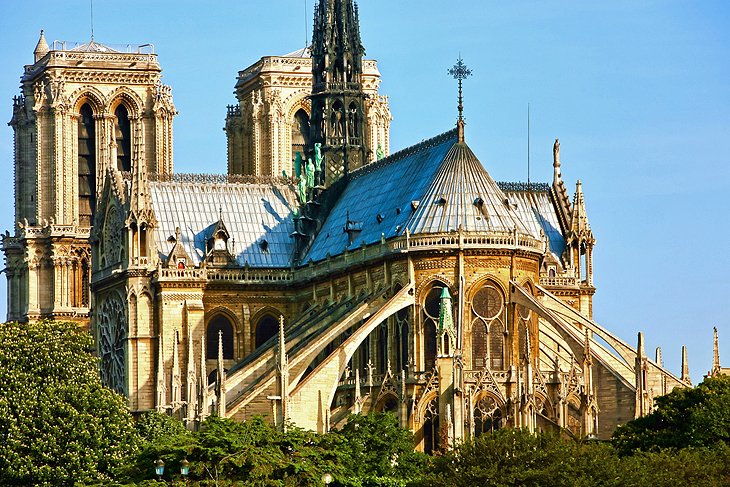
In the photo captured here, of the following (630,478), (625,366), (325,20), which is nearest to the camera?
(630,478)

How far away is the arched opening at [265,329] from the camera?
12550 cm

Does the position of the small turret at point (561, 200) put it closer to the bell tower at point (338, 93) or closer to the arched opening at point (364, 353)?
the bell tower at point (338, 93)

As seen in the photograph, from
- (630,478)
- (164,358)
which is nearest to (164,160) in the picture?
(164,358)

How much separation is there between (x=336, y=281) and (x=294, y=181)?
15.5m

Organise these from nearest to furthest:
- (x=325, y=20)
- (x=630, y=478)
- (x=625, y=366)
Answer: (x=630, y=478) < (x=625, y=366) < (x=325, y=20)

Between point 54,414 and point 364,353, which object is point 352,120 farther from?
point 54,414

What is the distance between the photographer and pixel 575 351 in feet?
356

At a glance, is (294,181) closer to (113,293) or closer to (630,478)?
(113,293)

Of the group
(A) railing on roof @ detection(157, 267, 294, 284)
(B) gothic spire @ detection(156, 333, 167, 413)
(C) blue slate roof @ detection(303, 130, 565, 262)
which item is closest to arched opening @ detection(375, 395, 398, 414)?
(C) blue slate roof @ detection(303, 130, 565, 262)

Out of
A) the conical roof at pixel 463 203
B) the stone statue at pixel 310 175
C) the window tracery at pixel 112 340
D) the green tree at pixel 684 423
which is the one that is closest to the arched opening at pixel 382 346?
the conical roof at pixel 463 203

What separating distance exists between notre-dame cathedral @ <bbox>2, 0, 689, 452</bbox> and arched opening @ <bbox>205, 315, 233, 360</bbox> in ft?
0.27

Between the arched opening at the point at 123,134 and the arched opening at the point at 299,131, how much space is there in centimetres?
1018

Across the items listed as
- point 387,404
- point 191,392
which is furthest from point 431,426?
point 191,392

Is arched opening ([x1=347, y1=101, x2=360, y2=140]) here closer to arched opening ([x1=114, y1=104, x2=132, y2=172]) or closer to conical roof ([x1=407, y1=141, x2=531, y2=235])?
conical roof ([x1=407, y1=141, x2=531, y2=235])
